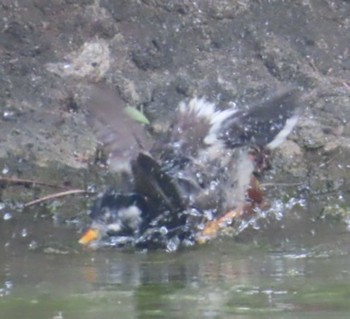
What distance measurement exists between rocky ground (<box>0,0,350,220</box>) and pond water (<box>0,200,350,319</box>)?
50 cm

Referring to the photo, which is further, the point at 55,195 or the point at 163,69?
the point at 163,69

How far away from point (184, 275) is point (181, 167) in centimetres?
92

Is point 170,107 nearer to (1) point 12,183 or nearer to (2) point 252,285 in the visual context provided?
(1) point 12,183

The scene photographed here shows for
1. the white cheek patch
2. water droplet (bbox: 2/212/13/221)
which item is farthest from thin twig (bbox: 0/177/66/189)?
the white cheek patch

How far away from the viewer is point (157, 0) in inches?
303

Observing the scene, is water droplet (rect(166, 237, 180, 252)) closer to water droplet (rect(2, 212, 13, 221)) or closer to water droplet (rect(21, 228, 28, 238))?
water droplet (rect(21, 228, 28, 238))

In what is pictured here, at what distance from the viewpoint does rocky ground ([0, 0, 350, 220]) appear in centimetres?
669

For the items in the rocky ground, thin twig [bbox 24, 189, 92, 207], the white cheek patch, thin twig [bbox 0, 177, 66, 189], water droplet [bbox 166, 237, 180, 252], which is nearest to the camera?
water droplet [bbox 166, 237, 180, 252]

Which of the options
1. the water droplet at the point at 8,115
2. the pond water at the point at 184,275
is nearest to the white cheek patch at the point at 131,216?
the pond water at the point at 184,275

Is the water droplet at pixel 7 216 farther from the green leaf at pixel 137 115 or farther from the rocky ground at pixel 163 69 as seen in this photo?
the green leaf at pixel 137 115

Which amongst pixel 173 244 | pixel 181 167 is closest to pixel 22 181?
pixel 181 167

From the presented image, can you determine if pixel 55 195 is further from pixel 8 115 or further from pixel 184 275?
pixel 184 275

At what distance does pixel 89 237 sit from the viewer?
5.76 metres

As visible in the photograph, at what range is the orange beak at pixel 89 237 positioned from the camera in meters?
5.71
